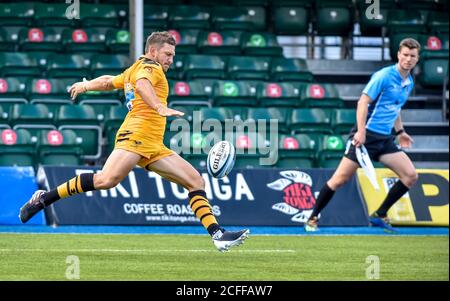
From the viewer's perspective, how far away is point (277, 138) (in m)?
17.0

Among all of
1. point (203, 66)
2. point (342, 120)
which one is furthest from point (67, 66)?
point (342, 120)

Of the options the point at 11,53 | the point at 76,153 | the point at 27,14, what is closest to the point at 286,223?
the point at 76,153

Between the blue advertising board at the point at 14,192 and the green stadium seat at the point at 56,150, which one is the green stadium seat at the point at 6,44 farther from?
the blue advertising board at the point at 14,192

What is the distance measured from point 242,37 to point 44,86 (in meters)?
4.32

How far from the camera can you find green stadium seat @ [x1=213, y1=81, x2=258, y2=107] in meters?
18.6

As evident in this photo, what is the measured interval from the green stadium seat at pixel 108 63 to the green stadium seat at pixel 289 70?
9.13 ft

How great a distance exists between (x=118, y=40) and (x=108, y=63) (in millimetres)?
1140

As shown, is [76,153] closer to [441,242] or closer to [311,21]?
[441,242]

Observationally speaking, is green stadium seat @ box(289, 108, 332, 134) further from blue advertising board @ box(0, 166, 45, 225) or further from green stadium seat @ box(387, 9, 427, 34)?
blue advertising board @ box(0, 166, 45, 225)

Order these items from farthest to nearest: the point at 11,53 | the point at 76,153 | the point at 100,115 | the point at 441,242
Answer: the point at 11,53, the point at 100,115, the point at 76,153, the point at 441,242

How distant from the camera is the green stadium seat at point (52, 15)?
797 inches

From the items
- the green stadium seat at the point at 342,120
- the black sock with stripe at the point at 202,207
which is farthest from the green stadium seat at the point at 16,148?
the black sock with stripe at the point at 202,207

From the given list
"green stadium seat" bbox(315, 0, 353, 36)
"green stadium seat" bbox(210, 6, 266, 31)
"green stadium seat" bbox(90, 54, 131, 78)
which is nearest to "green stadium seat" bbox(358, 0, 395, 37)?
"green stadium seat" bbox(315, 0, 353, 36)

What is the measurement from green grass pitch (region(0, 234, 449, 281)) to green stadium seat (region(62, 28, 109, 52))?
23.3 feet
